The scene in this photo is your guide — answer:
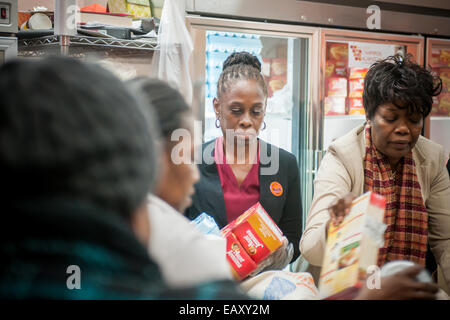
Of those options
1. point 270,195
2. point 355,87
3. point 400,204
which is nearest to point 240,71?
point 270,195

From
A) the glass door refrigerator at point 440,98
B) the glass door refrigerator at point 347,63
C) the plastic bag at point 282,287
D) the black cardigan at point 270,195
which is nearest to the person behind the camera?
the plastic bag at point 282,287

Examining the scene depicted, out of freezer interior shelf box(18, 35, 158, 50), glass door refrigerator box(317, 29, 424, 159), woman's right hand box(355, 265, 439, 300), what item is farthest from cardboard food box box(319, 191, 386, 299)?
glass door refrigerator box(317, 29, 424, 159)

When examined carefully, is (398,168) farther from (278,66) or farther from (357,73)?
(357,73)

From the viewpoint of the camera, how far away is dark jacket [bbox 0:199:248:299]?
1.36ft

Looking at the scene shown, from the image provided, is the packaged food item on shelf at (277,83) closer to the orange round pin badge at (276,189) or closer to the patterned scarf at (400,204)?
the orange round pin badge at (276,189)

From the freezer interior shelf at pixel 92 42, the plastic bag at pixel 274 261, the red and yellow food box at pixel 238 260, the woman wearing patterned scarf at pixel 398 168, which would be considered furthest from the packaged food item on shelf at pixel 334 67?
the red and yellow food box at pixel 238 260

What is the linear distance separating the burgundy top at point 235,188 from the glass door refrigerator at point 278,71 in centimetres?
78

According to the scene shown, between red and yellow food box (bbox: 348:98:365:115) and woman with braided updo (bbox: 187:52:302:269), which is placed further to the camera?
red and yellow food box (bbox: 348:98:365:115)

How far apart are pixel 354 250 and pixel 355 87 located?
2.26 meters

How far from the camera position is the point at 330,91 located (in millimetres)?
2723

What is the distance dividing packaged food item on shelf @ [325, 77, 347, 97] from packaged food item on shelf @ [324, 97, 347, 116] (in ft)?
0.08

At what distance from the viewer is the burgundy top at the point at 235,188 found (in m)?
1.42

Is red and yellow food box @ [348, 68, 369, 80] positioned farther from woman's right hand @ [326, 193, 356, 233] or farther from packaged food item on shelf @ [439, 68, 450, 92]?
woman's right hand @ [326, 193, 356, 233]
